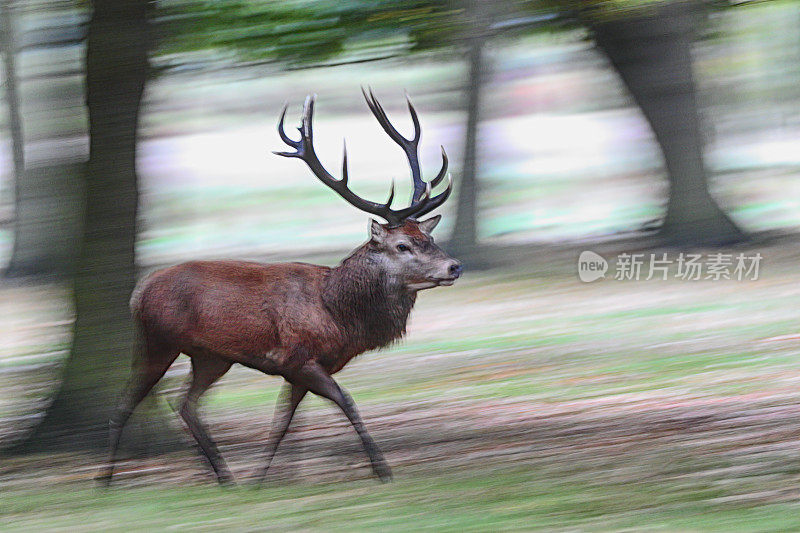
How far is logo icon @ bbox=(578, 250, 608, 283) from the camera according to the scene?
17.0 m

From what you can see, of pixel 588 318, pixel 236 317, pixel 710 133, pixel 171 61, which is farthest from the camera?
pixel 710 133

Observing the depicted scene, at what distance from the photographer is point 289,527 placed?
6.20 m

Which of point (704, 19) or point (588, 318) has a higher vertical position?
point (704, 19)

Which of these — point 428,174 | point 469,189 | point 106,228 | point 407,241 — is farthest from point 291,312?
point 428,174

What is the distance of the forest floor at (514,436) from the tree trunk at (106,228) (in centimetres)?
44

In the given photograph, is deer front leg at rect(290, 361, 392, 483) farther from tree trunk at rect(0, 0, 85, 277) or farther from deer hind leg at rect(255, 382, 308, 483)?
tree trunk at rect(0, 0, 85, 277)

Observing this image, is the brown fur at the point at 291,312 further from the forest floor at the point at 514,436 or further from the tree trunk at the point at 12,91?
the tree trunk at the point at 12,91

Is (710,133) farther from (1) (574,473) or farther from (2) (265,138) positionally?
(1) (574,473)

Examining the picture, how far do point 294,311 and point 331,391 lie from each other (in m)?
0.47

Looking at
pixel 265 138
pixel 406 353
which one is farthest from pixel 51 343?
pixel 265 138

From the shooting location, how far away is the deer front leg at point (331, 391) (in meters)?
6.80

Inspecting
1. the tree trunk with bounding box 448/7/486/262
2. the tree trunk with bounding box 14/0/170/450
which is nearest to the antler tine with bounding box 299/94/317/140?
the tree trunk with bounding box 14/0/170/450

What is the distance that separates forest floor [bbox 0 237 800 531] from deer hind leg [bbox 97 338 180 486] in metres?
0.23

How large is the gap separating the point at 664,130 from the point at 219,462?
11.7 m
